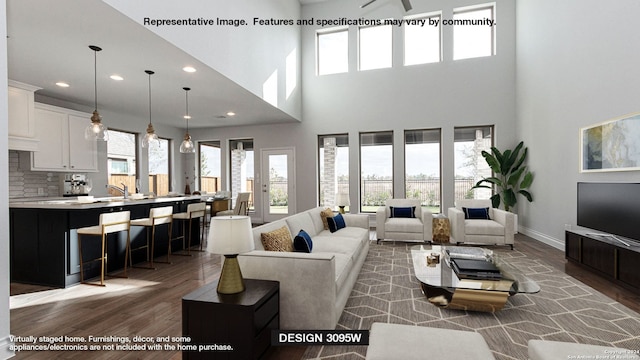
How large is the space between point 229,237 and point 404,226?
13.3 feet

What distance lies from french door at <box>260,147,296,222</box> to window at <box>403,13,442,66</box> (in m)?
3.79

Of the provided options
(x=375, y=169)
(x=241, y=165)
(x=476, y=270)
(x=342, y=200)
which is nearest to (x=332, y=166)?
(x=375, y=169)

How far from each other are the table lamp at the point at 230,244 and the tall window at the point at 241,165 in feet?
21.3

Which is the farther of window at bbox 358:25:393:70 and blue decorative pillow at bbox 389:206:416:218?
window at bbox 358:25:393:70

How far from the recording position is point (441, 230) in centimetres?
536

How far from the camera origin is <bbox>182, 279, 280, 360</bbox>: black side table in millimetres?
1766

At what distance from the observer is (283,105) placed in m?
6.55

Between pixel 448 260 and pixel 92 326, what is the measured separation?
359cm

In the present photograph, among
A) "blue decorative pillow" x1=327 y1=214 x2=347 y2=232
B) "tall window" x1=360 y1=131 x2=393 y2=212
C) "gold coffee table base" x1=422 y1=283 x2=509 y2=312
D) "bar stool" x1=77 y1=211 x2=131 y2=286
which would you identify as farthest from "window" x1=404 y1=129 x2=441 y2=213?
"bar stool" x1=77 y1=211 x2=131 y2=286

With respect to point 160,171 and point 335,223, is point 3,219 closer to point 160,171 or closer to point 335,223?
point 335,223

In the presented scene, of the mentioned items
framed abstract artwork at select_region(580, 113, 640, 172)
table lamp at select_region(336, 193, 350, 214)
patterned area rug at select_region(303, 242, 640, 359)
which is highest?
framed abstract artwork at select_region(580, 113, 640, 172)

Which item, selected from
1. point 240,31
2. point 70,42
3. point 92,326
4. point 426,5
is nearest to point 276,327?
point 92,326

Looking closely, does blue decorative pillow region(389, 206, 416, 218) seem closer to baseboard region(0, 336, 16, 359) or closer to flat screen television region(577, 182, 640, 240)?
flat screen television region(577, 182, 640, 240)

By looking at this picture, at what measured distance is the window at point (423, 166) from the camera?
23.3 feet
